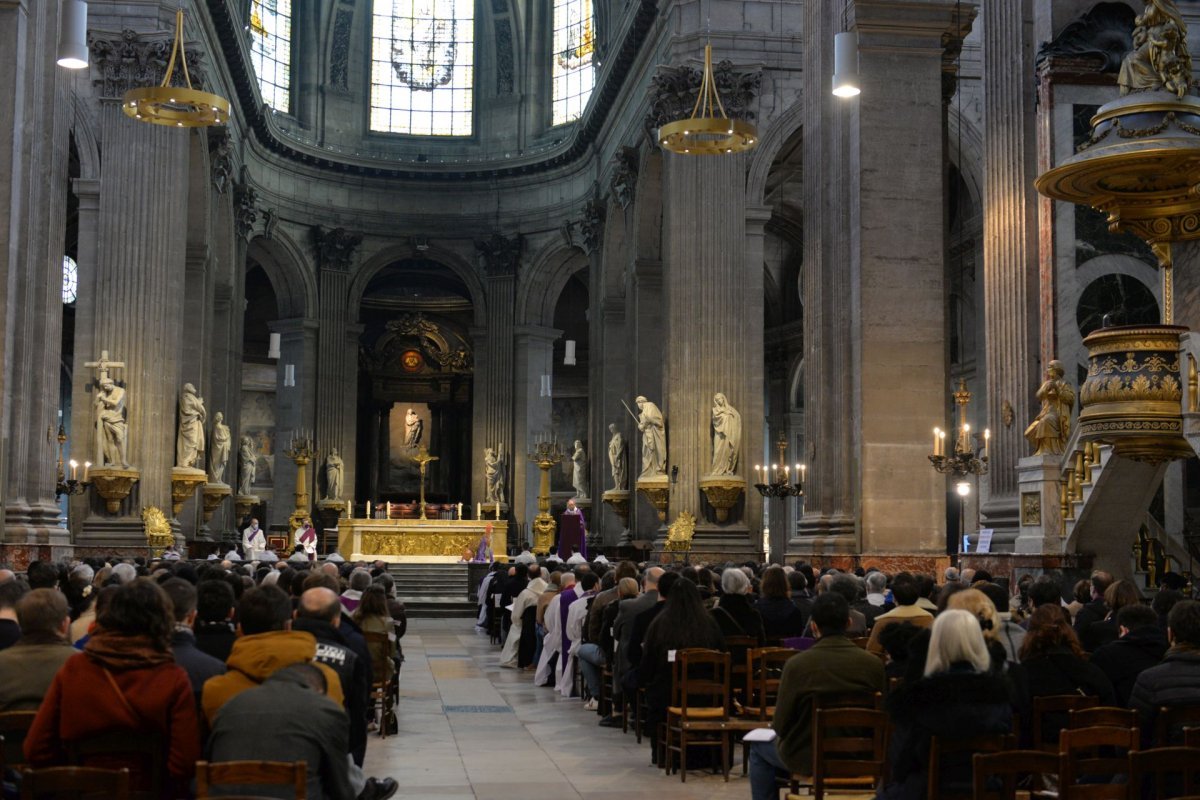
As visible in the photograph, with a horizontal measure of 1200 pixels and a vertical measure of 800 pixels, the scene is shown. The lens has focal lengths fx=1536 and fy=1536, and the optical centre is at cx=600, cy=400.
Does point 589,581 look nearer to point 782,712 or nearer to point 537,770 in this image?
point 537,770

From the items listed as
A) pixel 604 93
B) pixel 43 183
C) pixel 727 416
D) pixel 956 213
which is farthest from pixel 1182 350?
pixel 604 93

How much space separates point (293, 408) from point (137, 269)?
59.3 feet

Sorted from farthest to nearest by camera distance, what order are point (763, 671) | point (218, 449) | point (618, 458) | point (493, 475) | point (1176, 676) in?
1. point (493, 475)
2. point (618, 458)
3. point (218, 449)
4. point (763, 671)
5. point (1176, 676)

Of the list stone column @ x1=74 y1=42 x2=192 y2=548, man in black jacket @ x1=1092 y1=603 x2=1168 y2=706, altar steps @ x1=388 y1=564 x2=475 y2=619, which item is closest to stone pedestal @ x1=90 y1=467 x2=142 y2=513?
stone column @ x1=74 y1=42 x2=192 y2=548

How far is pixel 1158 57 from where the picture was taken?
1373 centimetres

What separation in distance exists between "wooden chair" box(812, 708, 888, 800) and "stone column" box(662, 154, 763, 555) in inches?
940

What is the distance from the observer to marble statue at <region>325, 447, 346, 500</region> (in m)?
49.2

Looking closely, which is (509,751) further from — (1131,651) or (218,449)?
(218,449)

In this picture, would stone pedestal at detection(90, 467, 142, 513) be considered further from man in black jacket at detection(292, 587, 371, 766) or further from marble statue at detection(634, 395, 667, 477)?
man in black jacket at detection(292, 587, 371, 766)

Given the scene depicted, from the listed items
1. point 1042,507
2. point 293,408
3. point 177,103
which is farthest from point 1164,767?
point 293,408

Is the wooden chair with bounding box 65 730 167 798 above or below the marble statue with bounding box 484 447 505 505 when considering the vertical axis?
below

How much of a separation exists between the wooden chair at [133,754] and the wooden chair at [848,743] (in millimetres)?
3099

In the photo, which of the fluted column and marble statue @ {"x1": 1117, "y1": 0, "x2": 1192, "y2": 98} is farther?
the fluted column

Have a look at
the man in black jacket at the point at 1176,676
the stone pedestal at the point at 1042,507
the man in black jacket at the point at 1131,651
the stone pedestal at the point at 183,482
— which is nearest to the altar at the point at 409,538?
the stone pedestal at the point at 183,482
